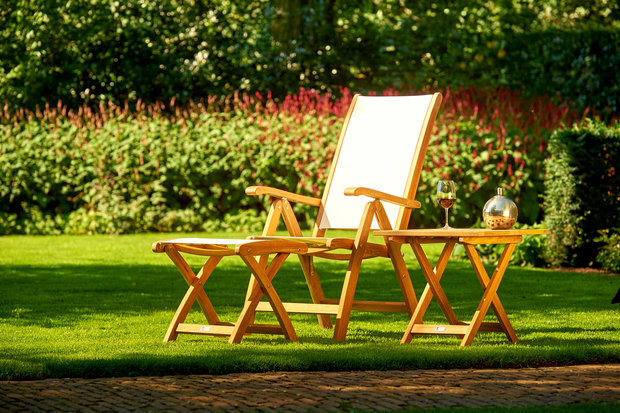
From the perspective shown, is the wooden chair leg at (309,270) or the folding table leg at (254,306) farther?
the wooden chair leg at (309,270)

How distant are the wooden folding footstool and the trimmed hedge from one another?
20.2ft

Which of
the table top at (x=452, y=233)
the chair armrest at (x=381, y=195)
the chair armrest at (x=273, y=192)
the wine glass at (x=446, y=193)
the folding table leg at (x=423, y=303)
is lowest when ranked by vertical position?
the folding table leg at (x=423, y=303)

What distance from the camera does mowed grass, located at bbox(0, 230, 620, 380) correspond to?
171 inches

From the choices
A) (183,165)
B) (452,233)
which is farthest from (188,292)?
(183,165)

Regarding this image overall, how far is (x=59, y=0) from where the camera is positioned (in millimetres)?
15508

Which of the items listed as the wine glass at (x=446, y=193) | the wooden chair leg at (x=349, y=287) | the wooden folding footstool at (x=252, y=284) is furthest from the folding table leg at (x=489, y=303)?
the wooden folding footstool at (x=252, y=284)

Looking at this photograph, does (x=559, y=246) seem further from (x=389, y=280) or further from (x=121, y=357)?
(x=121, y=357)

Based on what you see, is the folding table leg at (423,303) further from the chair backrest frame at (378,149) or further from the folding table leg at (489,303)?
the chair backrest frame at (378,149)

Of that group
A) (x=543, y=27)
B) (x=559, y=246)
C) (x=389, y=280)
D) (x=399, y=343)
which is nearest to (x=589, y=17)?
(x=543, y=27)

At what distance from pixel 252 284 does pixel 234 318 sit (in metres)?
0.80

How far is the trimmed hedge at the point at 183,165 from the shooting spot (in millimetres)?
11961

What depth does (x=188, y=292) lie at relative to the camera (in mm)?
5227

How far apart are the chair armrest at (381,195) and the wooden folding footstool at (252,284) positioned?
0.37 metres

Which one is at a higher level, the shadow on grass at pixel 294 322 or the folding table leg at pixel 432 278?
the folding table leg at pixel 432 278
